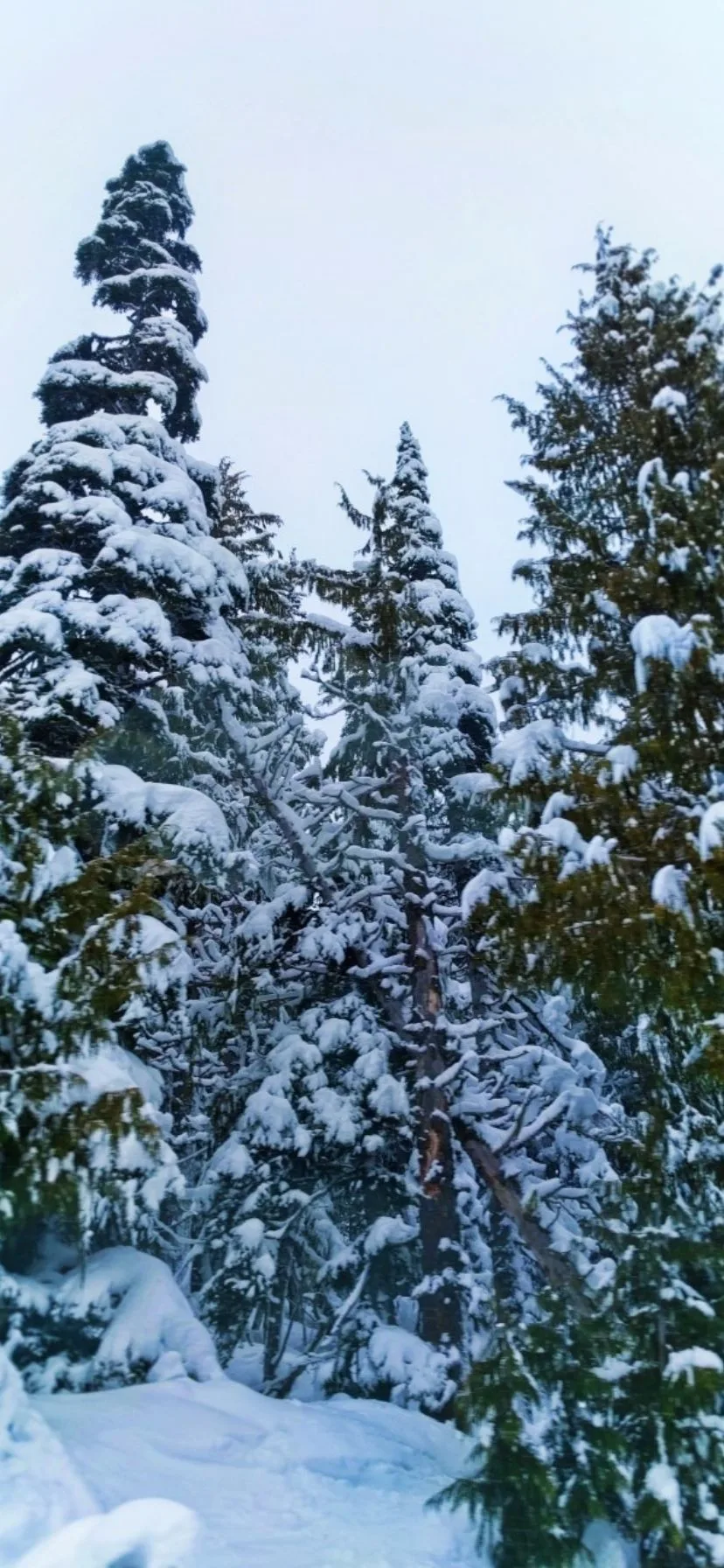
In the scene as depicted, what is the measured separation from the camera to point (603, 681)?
29.6 ft

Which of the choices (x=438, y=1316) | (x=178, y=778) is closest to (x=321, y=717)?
(x=178, y=778)

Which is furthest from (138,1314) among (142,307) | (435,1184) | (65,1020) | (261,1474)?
(142,307)

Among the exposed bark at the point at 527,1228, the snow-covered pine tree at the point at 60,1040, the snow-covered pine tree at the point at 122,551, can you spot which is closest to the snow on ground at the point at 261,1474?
the snow-covered pine tree at the point at 60,1040

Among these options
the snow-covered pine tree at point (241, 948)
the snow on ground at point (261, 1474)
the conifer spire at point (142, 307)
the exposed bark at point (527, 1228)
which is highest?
the conifer spire at point (142, 307)

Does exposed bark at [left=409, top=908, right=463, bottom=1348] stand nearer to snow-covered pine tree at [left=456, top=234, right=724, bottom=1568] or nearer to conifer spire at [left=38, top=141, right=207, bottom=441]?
snow-covered pine tree at [left=456, top=234, right=724, bottom=1568]

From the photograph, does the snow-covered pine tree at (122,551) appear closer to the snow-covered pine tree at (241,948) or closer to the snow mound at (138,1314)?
the snow-covered pine tree at (241,948)

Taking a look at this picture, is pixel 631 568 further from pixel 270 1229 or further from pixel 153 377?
pixel 270 1229

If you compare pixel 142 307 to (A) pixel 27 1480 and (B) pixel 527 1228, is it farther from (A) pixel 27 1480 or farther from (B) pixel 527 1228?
(A) pixel 27 1480

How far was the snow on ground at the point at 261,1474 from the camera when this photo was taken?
5.07 meters

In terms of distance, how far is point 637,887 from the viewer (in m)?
6.94

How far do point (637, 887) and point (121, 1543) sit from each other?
4.93m

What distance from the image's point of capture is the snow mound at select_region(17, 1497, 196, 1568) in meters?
3.46

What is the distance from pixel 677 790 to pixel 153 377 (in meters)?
8.95

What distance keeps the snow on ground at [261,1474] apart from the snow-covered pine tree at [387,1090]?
86.6 inches
